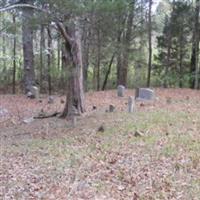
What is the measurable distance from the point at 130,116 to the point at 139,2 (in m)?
12.1

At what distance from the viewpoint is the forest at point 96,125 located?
599cm

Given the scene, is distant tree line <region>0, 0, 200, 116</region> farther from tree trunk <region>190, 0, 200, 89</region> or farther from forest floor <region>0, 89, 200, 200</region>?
forest floor <region>0, 89, 200, 200</region>

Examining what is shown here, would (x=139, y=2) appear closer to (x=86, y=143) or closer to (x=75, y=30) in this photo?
(x=75, y=30)

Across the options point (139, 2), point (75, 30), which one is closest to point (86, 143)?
point (75, 30)

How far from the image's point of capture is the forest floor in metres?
5.75

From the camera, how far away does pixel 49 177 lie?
6355mm

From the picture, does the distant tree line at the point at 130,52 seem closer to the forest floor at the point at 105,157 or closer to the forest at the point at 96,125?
the forest at the point at 96,125

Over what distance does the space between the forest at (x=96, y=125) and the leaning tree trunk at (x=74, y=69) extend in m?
0.03

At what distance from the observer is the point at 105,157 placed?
23.7 ft

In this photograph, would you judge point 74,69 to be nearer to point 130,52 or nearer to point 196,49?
point 130,52

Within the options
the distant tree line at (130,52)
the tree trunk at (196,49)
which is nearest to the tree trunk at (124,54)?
the distant tree line at (130,52)

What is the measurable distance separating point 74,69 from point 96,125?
2040 mm

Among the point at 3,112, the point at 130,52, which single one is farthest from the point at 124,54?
the point at 3,112

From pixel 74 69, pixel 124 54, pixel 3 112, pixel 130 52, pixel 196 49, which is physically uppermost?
pixel 196 49
